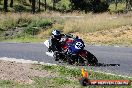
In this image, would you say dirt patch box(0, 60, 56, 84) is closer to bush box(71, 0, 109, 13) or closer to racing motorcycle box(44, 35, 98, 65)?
racing motorcycle box(44, 35, 98, 65)

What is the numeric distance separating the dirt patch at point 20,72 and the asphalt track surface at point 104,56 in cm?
237

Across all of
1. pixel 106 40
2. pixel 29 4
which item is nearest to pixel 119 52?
pixel 106 40

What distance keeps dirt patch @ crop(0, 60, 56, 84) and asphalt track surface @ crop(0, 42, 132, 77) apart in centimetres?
237

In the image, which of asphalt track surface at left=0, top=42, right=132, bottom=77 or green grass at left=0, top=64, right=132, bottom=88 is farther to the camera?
asphalt track surface at left=0, top=42, right=132, bottom=77

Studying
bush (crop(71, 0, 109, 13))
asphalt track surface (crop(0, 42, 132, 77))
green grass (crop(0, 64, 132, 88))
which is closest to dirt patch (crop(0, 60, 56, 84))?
green grass (crop(0, 64, 132, 88))

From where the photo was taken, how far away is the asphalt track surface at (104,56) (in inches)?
574

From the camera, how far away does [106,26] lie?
2942 cm

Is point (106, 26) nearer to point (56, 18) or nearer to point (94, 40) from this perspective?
point (94, 40)

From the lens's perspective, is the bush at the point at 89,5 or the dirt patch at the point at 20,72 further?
the bush at the point at 89,5

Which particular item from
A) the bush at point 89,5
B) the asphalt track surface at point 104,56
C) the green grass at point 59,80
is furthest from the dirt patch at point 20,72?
the bush at point 89,5

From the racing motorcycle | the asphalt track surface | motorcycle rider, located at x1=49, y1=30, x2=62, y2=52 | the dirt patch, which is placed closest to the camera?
the dirt patch

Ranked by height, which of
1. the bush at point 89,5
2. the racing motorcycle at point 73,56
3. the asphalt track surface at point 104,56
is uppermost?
the racing motorcycle at point 73,56

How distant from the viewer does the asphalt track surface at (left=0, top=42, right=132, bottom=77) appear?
574 inches

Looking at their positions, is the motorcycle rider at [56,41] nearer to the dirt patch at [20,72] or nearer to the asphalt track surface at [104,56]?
the asphalt track surface at [104,56]
